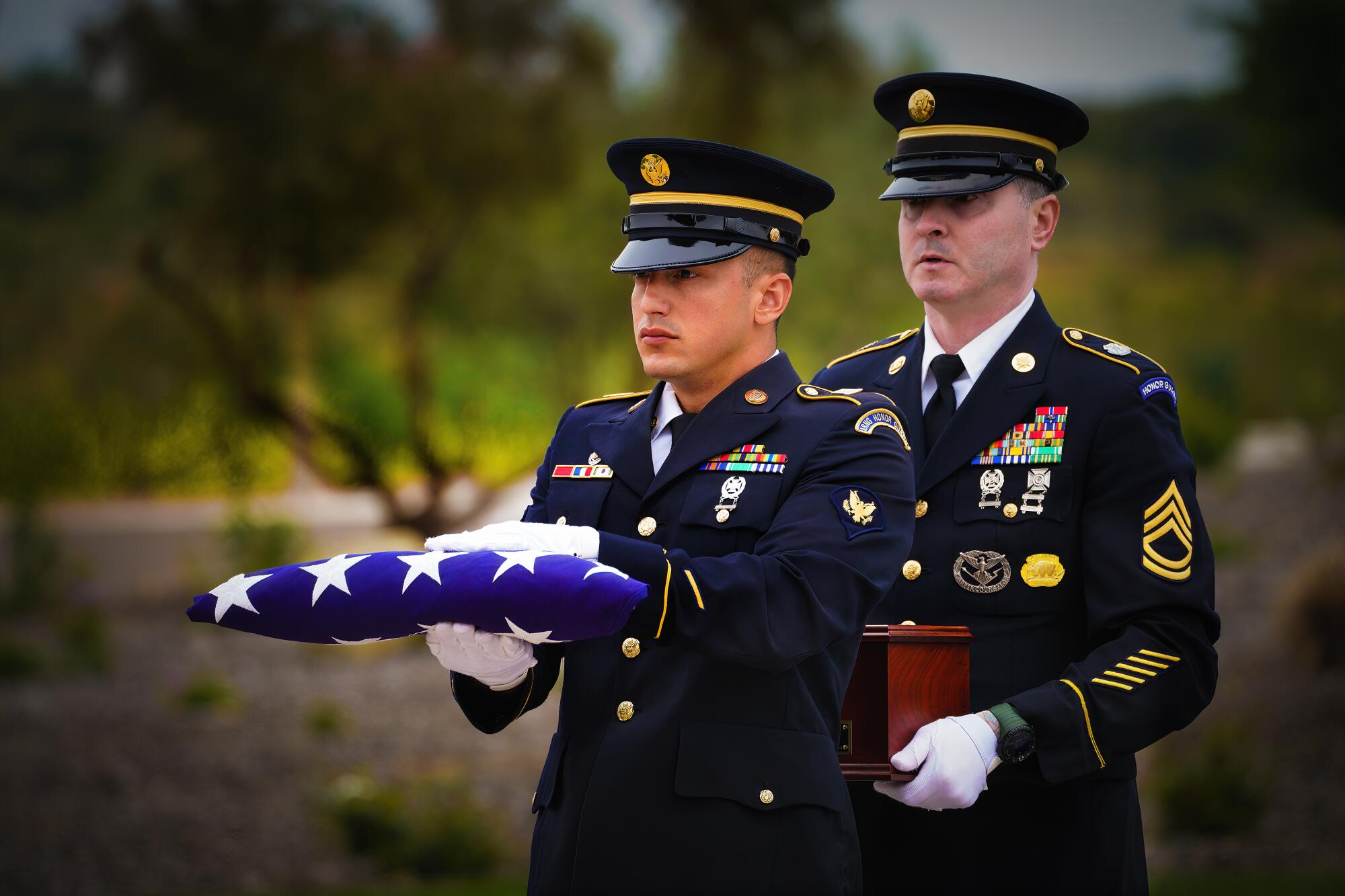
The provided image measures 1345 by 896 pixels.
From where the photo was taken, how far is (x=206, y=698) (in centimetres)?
950

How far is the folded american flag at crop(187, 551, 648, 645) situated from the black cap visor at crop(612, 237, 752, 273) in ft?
1.86

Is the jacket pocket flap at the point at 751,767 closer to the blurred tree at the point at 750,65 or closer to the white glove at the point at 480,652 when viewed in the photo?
the white glove at the point at 480,652

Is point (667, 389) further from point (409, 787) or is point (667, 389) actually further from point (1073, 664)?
point (409, 787)

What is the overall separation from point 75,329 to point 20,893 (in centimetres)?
504

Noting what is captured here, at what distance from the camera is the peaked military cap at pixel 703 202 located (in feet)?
7.79

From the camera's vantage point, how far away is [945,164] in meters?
2.88

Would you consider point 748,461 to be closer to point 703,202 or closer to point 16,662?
point 703,202

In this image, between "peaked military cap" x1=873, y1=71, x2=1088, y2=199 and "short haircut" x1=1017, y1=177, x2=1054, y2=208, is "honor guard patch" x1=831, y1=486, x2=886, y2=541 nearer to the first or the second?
"peaked military cap" x1=873, y1=71, x2=1088, y2=199

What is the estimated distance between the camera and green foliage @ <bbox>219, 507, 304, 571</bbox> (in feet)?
34.5

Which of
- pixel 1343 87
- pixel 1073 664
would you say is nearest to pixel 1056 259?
pixel 1343 87

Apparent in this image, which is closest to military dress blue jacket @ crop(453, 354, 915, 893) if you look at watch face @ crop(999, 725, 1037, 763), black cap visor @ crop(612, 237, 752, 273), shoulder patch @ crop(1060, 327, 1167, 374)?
black cap visor @ crop(612, 237, 752, 273)

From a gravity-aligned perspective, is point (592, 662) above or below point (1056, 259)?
below

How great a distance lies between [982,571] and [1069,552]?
174 mm

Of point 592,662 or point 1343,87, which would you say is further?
point 1343,87
